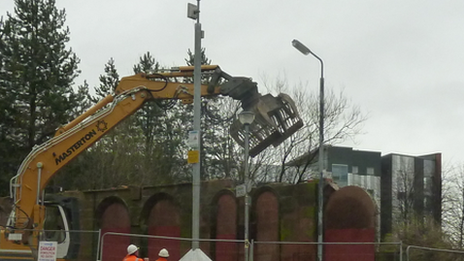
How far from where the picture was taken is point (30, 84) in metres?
40.9

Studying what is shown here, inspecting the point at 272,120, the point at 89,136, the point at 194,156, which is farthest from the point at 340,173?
the point at 194,156

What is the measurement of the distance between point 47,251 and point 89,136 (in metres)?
5.09

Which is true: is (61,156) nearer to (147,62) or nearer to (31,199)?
(31,199)

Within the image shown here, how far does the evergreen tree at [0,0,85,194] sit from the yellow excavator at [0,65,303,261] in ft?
61.7

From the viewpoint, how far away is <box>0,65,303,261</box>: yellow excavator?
20328 mm

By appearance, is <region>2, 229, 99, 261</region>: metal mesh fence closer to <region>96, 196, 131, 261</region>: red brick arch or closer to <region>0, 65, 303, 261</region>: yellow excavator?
<region>0, 65, 303, 261</region>: yellow excavator

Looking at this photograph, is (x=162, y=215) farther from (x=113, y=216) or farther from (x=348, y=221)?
(x=348, y=221)

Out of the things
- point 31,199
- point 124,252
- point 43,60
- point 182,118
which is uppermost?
point 43,60

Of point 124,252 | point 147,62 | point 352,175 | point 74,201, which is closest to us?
point 124,252

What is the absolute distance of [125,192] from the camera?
25609 mm

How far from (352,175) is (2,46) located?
36.0 metres

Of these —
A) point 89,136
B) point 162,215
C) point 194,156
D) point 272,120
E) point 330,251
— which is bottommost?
point 330,251

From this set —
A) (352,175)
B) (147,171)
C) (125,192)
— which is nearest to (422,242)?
(125,192)

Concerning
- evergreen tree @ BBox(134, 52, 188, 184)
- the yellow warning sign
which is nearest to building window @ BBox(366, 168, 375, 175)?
evergreen tree @ BBox(134, 52, 188, 184)
